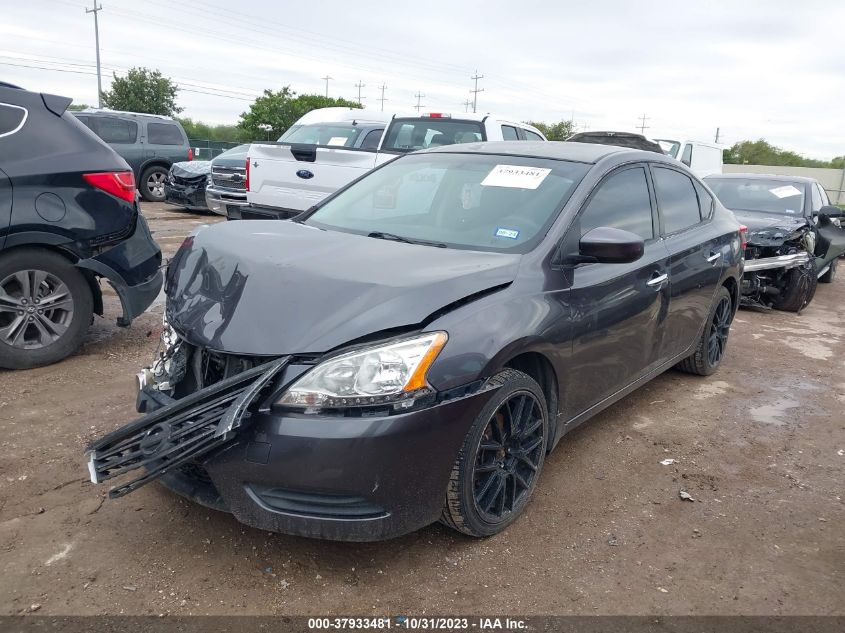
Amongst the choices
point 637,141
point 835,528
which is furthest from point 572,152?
point 637,141

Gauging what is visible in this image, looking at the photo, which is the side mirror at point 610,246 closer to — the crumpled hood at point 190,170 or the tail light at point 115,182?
the tail light at point 115,182

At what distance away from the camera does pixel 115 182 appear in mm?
4973

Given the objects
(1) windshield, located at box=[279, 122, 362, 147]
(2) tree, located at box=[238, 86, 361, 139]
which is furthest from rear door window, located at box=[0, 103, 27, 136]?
(2) tree, located at box=[238, 86, 361, 139]

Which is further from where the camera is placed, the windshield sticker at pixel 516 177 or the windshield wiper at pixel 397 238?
the windshield sticker at pixel 516 177

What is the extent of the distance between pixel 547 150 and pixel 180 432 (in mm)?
2557

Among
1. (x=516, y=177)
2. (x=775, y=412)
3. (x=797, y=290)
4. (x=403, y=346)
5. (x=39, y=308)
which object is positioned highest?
(x=516, y=177)

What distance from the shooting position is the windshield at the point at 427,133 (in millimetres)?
9117

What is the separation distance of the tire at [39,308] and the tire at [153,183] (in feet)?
39.2

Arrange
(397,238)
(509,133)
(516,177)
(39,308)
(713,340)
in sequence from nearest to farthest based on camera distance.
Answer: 1. (397,238)
2. (516,177)
3. (39,308)
4. (713,340)
5. (509,133)

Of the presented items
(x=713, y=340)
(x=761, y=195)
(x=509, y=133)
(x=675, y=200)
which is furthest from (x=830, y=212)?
(x=675, y=200)

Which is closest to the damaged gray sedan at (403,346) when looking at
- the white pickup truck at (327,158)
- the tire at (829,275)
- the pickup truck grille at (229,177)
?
the white pickup truck at (327,158)

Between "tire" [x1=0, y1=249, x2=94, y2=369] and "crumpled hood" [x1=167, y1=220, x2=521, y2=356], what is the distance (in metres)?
1.88

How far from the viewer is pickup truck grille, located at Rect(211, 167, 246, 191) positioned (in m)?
12.2

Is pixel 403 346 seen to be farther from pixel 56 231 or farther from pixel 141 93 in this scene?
pixel 141 93
